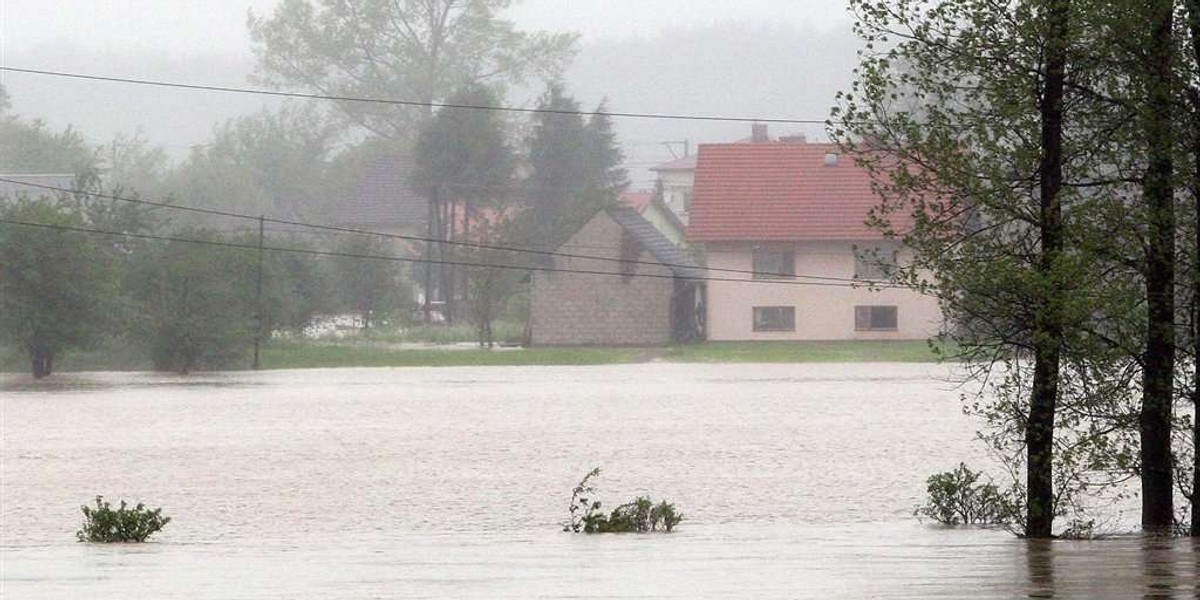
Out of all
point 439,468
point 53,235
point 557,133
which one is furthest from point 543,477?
point 557,133

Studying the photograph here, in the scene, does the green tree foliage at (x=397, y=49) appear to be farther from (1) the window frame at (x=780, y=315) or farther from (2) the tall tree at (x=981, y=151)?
(2) the tall tree at (x=981, y=151)

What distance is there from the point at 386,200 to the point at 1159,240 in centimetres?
10557

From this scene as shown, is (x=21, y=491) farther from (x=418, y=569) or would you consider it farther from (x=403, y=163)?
(x=403, y=163)

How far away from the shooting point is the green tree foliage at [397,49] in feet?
400

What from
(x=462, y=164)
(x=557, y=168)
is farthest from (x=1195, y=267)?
(x=557, y=168)

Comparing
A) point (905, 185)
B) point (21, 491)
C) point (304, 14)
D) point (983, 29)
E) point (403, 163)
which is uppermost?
point (304, 14)

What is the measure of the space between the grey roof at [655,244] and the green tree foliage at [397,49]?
108 ft

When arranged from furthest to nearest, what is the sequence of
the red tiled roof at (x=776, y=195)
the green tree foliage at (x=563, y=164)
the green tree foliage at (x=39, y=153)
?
the green tree foliage at (x=39, y=153) < the green tree foliage at (x=563, y=164) < the red tiled roof at (x=776, y=195)

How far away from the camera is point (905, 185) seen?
1806 cm

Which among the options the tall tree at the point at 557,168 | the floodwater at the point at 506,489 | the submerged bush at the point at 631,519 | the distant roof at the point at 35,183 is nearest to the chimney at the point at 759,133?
the tall tree at the point at 557,168

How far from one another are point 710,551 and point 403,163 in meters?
109

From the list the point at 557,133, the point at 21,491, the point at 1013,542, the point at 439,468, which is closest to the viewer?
the point at 1013,542

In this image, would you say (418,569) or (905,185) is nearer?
(418,569)

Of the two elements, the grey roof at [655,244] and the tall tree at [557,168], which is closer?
the grey roof at [655,244]
